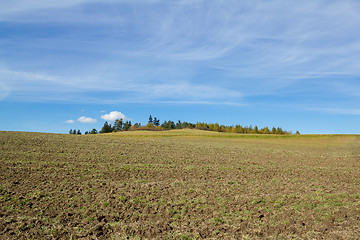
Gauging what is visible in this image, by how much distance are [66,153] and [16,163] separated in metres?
4.98

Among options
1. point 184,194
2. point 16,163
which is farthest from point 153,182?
point 16,163

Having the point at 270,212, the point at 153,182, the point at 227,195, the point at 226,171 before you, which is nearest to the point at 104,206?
the point at 153,182

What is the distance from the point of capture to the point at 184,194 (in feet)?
37.0

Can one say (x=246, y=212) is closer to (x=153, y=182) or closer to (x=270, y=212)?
(x=270, y=212)

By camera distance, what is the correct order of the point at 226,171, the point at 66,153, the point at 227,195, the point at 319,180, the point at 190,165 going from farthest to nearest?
the point at 66,153, the point at 190,165, the point at 226,171, the point at 319,180, the point at 227,195

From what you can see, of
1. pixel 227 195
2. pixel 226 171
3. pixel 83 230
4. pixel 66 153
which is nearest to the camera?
pixel 83 230

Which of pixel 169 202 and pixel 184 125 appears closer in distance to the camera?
pixel 169 202

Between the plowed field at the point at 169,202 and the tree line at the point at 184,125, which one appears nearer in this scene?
the plowed field at the point at 169,202

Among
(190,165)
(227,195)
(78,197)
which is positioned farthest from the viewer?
(190,165)

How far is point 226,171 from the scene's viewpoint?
1686cm

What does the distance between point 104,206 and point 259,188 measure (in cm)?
720

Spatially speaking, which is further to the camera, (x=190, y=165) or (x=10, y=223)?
(x=190, y=165)

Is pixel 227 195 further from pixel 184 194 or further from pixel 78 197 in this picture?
pixel 78 197

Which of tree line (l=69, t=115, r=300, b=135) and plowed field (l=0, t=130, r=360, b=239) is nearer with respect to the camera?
plowed field (l=0, t=130, r=360, b=239)
